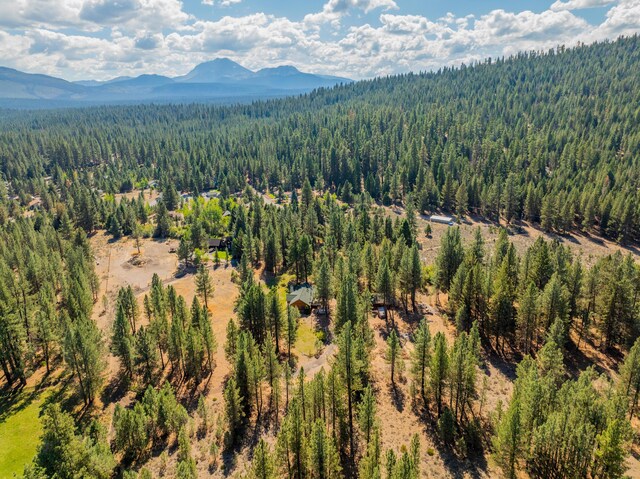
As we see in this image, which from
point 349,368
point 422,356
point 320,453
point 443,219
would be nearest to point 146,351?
point 349,368

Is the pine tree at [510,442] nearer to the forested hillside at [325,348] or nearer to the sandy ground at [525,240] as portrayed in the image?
the forested hillside at [325,348]

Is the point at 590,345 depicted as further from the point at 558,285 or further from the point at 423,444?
the point at 423,444

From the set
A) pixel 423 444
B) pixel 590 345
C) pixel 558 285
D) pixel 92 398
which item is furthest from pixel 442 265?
pixel 92 398

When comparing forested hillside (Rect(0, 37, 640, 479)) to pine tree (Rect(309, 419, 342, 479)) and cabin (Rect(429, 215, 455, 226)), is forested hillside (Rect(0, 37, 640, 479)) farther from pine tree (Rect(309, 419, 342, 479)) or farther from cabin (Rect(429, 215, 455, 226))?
cabin (Rect(429, 215, 455, 226))

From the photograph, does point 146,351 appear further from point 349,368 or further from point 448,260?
point 448,260

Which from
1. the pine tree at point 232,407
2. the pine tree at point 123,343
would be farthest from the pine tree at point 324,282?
the pine tree at point 123,343

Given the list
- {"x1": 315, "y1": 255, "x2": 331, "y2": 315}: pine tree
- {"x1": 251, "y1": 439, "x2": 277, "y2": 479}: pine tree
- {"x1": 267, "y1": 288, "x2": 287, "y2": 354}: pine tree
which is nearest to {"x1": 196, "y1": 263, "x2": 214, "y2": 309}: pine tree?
{"x1": 267, "y1": 288, "x2": 287, "y2": 354}: pine tree
